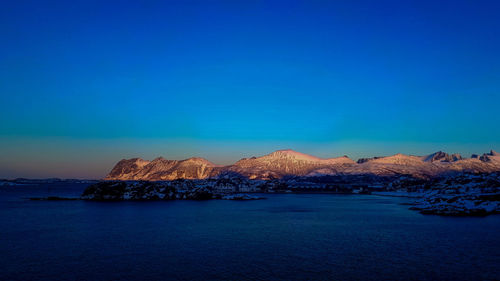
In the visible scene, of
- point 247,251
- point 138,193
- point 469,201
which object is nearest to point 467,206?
point 469,201

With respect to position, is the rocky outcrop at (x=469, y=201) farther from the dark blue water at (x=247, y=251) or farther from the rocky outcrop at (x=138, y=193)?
the rocky outcrop at (x=138, y=193)

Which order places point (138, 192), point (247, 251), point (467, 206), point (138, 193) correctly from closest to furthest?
point (247, 251) → point (467, 206) → point (138, 193) → point (138, 192)

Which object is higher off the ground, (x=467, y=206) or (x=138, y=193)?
(x=138, y=193)

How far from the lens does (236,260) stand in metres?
36.9

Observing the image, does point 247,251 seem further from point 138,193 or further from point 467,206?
point 138,193

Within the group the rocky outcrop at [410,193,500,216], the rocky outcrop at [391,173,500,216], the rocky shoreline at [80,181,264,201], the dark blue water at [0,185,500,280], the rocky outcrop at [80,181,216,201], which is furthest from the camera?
the rocky shoreline at [80,181,264,201]

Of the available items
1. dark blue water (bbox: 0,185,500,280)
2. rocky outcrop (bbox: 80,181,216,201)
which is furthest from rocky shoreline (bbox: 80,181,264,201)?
dark blue water (bbox: 0,185,500,280)

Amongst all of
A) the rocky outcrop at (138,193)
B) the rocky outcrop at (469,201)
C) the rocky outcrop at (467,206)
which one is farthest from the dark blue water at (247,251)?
the rocky outcrop at (138,193)

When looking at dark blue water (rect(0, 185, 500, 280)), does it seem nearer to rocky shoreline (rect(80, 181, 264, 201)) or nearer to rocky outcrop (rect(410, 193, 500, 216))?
rocky outcrop (rect(410, 193, 500, 216))

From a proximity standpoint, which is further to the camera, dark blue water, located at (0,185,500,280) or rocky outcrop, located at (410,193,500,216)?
rocky outcrop, located at (410,193,500,216)

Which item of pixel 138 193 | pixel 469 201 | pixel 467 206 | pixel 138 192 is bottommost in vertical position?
pixel 467 206

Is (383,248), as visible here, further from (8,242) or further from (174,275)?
(8,242)

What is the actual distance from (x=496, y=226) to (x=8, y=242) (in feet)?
249

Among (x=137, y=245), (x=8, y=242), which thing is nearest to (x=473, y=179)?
(x=137, y=245)
